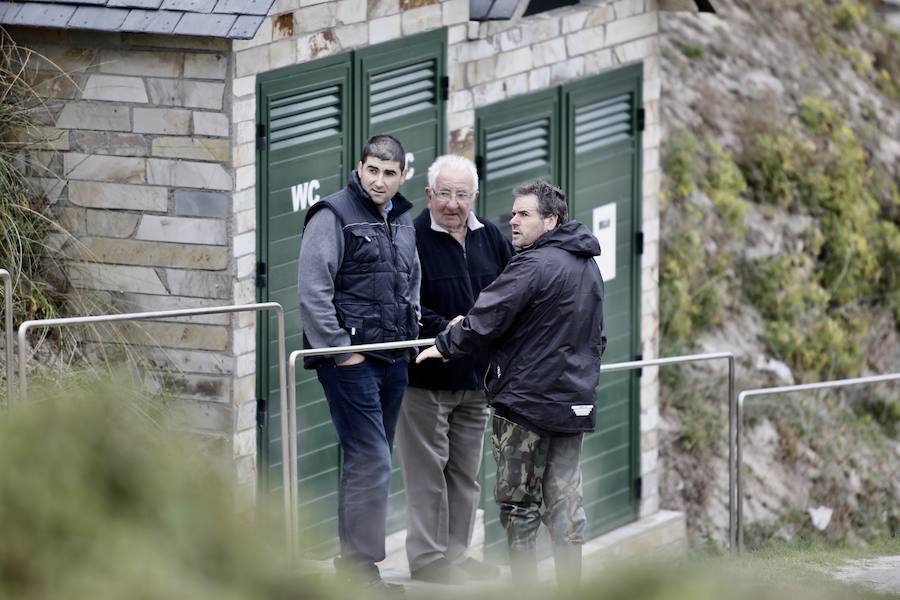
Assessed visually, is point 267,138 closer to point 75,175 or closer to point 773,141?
point 75,175

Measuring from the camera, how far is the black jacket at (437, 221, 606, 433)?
20.7ft

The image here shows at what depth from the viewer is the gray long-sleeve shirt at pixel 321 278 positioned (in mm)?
6578

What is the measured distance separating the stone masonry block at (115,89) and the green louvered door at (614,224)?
307cm

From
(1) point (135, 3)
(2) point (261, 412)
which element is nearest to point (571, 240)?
(2) point (261, 412)

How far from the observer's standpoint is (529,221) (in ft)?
21.2

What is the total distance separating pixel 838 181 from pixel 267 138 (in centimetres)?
902

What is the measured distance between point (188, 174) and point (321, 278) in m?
1.32

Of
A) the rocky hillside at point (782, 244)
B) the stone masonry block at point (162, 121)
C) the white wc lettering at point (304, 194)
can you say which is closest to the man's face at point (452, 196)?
the white wc lettering at point (304, 194)

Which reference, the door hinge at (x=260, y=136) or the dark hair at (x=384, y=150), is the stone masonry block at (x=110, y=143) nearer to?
the door hinge at (x=260, y=136)

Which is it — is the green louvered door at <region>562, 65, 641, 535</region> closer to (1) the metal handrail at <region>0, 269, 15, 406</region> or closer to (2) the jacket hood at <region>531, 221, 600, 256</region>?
(2) the jacket hood at <region>531, 221, 600, 256</region>

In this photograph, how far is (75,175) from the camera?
7781 millimetres

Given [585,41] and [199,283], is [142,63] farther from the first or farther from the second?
[585,41]

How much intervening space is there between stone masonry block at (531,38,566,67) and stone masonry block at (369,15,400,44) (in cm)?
128

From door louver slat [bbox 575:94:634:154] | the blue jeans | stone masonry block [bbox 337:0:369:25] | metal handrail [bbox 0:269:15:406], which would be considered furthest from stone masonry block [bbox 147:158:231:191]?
door louver slat [bbox 575:94:634:154]
